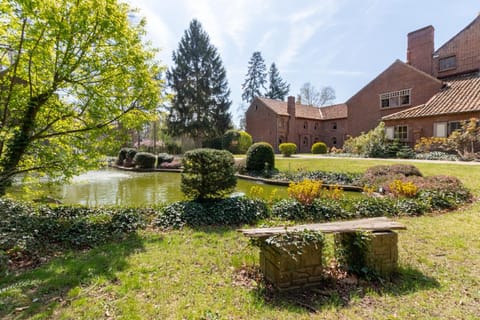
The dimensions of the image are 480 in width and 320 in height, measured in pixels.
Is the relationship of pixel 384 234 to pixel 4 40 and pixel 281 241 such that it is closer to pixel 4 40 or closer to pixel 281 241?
pixel 281 241

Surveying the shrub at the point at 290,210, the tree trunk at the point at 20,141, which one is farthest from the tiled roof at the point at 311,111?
the tree trunk at the point at 20,141

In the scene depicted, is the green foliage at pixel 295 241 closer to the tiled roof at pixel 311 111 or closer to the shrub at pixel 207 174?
the shrub at pixel 207 174

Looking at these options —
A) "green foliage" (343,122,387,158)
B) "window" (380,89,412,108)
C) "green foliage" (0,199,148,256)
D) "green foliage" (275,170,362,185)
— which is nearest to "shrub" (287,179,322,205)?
"green foliage" (0,199,148,256)

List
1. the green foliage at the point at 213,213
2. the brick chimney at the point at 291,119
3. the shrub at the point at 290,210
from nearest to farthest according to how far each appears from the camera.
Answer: the green foliage at the point at 213,213 < the shrub at the point at 290,210 < the brick chimney at the point at 291,119

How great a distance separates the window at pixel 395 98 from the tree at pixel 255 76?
2671cm

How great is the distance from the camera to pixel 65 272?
10.3 feet

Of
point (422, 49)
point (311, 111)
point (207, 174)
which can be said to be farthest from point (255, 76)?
point (207, 174)

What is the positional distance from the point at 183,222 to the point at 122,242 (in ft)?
4.17

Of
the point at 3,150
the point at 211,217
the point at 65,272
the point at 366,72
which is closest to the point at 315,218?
the point at 211,217

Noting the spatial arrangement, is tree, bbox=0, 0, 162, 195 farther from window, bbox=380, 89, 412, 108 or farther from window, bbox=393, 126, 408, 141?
window, bbox=380, 89, 412, 108

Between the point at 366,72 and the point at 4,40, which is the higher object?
the point at 366,72

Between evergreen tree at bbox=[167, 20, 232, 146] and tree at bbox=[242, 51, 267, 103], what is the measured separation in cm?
1466

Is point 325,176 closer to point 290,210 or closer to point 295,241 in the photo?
point 290,210

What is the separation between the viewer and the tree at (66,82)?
3.99 m
